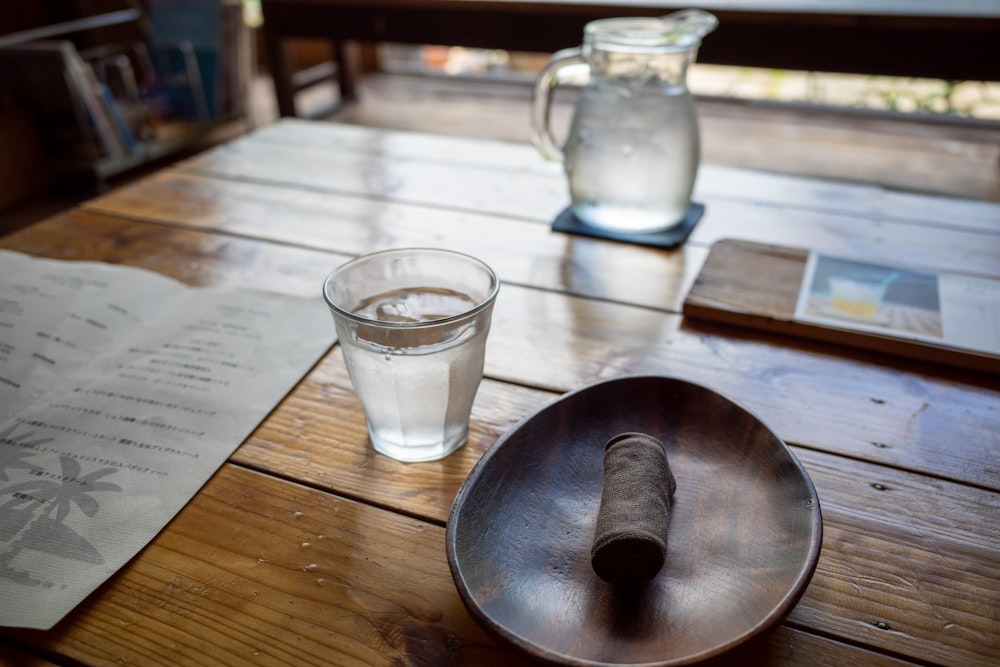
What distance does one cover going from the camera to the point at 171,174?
0.99 m

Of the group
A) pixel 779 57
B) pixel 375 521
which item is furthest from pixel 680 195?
pixel 779 57

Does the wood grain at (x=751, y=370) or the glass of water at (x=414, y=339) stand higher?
the glass of water at (x=414, y=339)

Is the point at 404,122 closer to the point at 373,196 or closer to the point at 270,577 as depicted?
the point at 373,196

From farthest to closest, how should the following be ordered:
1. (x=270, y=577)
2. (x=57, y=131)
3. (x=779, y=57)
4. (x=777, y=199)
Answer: (x=57, y=131) < (x=779, y=57) < (x=777, y=199) < (x=270, y=577)

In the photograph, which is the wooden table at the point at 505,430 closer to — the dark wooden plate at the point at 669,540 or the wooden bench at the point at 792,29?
the dark wooden plate at the point at 669,540

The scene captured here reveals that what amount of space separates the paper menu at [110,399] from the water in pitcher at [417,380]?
0.10m

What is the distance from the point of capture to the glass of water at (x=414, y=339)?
43 centimetres

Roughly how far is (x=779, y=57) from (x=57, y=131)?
219 cm

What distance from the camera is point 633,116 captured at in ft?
2.37

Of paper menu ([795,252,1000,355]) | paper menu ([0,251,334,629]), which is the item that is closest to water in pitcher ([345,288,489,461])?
paper menu ([0,251,334,629])

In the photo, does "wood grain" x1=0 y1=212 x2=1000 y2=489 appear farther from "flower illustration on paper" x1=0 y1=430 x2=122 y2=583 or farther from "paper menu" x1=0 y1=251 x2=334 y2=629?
"flower illustration on paper" x1=0 y1=430 x2=122 y2=583

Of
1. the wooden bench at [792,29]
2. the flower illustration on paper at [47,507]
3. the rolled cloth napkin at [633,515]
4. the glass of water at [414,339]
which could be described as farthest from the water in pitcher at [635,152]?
the wooden bench at [792,29]

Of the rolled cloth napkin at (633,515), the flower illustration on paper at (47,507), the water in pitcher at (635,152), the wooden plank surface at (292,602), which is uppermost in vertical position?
the water in pitcher at (635,152)

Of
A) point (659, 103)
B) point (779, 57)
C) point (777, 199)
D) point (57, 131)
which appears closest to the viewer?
point (659, 103)
